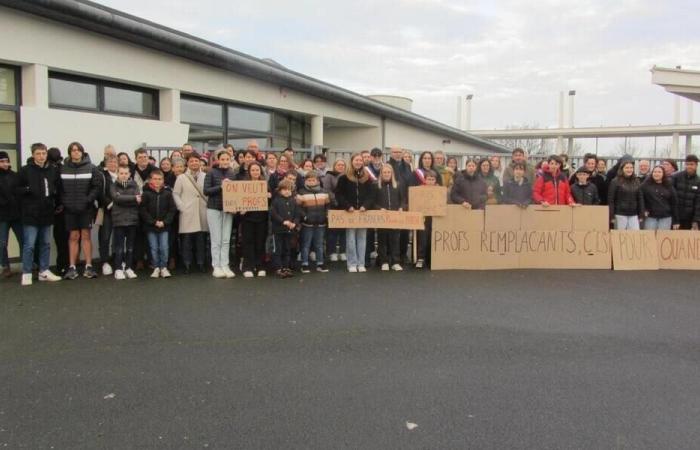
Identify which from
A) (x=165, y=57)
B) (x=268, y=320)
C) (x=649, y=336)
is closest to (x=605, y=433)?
(x=649, y=336)

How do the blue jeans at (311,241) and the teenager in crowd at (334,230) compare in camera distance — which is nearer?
the blue jeans at (311,241)

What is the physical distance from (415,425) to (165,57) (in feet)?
33.9

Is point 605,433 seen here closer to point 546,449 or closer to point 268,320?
point 546,449

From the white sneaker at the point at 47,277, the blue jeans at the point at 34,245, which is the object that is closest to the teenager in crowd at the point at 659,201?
the white sneaker at the point at 47,277

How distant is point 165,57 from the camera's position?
1187 cm

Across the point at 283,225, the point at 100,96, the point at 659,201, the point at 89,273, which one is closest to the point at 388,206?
the point at 283,225

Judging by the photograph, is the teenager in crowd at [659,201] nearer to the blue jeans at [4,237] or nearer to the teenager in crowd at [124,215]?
the teenager in crowd at [124,215]

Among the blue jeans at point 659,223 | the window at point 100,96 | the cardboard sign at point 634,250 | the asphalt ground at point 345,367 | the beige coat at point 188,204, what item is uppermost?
the window at point 100,96

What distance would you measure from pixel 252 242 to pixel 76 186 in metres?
2.67

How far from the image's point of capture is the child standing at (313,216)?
915 cm

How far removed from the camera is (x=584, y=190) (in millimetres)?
10078

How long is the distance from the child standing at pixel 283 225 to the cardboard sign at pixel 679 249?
6.30 m

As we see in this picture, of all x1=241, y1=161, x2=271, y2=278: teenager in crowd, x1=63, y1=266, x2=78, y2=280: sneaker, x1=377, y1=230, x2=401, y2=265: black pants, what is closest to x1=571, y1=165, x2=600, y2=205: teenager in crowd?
x1=377, y1=230, x2=401, y2=265: black pants

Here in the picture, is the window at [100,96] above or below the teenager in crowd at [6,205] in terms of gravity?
above
